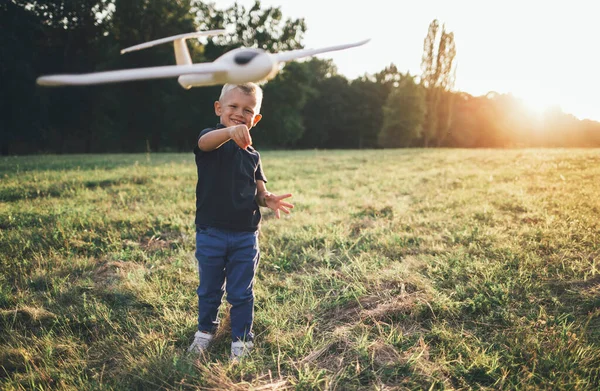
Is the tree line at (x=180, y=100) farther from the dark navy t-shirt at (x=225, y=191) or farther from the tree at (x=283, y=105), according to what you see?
the dark navy t-shirt at (x=225, y=191)

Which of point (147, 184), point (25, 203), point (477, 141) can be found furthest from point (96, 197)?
point (477, 141)

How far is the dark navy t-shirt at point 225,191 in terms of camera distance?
7.23 feet

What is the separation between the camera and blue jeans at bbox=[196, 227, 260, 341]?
7.28 feet

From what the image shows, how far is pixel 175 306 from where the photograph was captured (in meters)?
2.65

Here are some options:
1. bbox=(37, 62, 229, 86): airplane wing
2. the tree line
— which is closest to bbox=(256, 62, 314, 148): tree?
the tree line

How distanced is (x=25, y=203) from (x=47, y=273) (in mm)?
3259

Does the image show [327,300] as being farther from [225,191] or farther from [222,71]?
[222,71]

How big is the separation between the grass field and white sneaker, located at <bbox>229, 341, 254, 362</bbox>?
0.05 metres

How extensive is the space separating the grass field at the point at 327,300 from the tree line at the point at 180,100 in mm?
7324

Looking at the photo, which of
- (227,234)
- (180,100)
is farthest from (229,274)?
(180,100)

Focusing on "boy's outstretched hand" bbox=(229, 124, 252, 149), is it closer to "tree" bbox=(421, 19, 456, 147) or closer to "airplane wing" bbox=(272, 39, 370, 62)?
"airplane wing" bbox=(272, 39, 370, 62)

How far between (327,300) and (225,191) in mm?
1241

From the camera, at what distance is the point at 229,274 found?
7.49 ft

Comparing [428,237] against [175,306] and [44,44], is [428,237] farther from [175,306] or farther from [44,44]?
[44,44]
